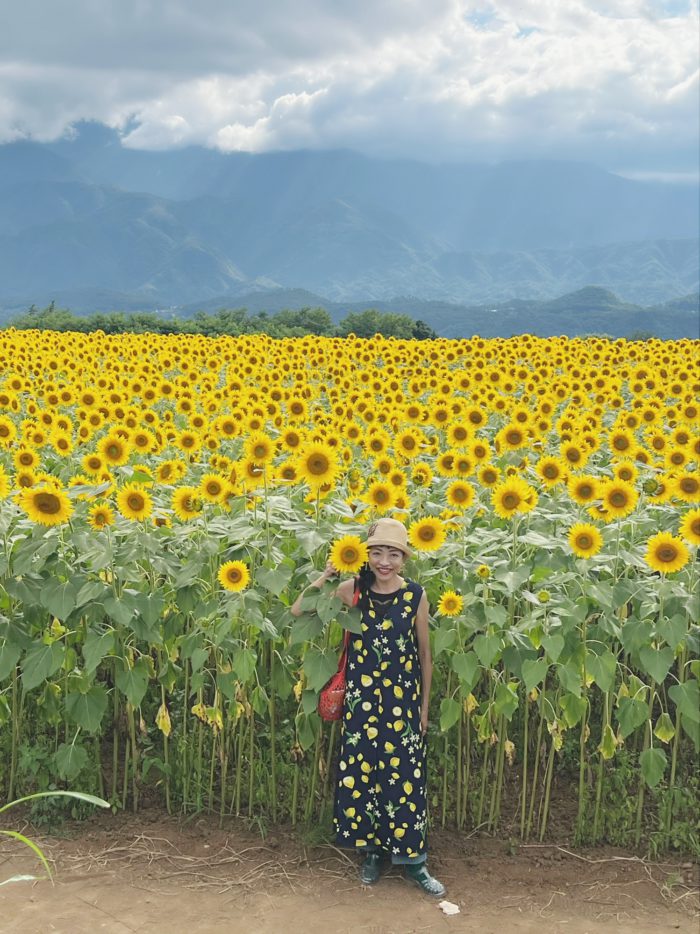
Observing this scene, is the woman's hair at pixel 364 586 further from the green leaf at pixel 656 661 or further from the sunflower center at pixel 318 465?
the green leaf at pixel 656 661

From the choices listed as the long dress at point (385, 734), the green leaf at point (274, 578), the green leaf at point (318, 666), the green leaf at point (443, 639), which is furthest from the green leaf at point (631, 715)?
the green leaf at point (274, 578)

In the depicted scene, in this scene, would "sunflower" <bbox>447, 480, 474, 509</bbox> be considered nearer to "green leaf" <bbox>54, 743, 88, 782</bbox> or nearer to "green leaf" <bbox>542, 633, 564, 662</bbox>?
"green leaf" <bbox>542, 633, 564, 662</bbox>

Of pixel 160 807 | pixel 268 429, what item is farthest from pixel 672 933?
pixel 268 429

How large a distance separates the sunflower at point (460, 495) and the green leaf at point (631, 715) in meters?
1.46

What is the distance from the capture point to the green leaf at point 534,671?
5.24 meters

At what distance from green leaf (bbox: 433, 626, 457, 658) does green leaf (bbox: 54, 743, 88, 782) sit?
2.27m

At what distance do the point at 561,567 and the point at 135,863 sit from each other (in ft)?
10.3

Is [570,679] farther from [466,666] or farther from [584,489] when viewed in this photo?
[584,489]

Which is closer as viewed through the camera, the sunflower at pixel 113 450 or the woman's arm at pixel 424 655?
the woman's arm at pixel 424 655

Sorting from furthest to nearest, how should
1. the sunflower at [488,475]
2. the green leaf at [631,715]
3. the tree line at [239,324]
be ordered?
the tree line at [239,324], the sunflower at [488,475], the green leaf at [631,715]

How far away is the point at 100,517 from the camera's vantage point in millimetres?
5641

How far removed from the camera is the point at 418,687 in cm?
564

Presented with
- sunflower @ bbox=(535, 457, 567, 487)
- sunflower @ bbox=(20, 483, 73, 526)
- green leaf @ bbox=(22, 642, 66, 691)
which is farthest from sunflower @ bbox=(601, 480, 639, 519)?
green leaf @ bbox=(22, 642, 66, 691)

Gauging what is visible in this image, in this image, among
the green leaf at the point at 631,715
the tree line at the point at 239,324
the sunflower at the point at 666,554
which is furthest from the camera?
the tree line at the point at 239,324
